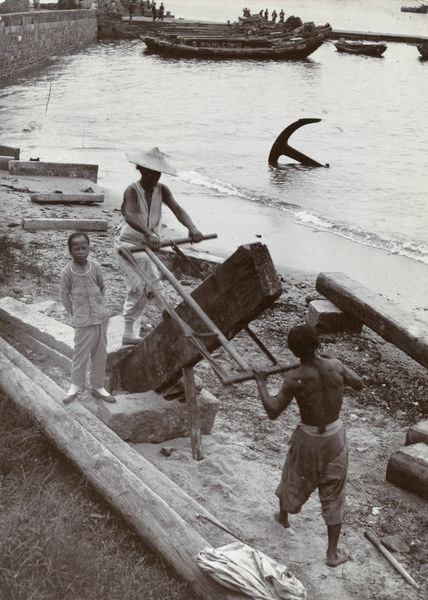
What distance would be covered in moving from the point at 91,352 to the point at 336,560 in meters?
2.35

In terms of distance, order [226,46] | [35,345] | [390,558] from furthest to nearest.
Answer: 1. [226,46]
2. [35,345]
3. [390,558]

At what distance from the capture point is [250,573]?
134 inches

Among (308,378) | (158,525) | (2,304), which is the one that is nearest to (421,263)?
(2,304)

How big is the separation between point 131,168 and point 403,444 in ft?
51.5

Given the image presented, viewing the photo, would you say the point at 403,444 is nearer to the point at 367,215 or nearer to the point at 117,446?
the point at 117,446

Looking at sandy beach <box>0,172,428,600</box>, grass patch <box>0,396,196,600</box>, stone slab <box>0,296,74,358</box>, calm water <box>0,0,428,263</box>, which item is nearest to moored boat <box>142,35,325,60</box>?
calm water <box>0,0,428,263</box>

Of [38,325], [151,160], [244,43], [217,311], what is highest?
[151,160]

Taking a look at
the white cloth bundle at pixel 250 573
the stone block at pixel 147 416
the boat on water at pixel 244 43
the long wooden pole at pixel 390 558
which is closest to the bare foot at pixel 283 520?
the long wooden pole at pixel 390 558

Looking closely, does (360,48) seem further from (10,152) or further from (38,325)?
(38,325)

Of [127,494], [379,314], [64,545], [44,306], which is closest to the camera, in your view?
[64,545]

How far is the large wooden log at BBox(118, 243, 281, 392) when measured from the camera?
3980 millimetres

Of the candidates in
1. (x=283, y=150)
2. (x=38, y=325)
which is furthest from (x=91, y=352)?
(x=283, y=150)

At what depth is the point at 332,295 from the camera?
860 centimetres

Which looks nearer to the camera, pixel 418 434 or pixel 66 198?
pixel 418 434
